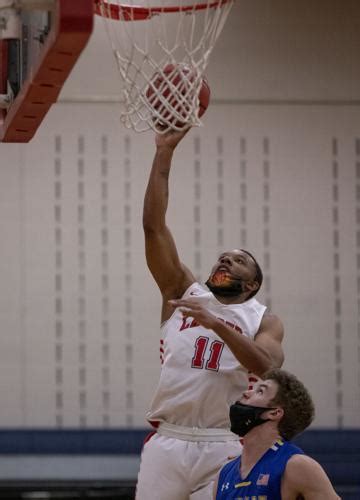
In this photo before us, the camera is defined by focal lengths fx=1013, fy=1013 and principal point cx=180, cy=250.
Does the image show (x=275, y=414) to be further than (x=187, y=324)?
No

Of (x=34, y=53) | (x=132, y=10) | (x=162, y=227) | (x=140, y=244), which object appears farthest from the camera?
(x=140, y=244)

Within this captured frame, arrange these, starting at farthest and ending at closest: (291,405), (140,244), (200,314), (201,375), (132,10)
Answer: (140,244)
(201,375)
(132,10)
(200,314)
(291,405)

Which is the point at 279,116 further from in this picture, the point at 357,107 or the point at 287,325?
the point at 287,325

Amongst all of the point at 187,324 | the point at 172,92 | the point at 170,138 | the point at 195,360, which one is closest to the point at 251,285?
the point at 187,324

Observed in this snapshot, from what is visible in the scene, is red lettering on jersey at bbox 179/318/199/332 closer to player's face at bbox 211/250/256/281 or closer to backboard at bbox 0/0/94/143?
player's face at bbox 211/250/256/281

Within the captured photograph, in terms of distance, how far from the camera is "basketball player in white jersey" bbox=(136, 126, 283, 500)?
4.63 meters

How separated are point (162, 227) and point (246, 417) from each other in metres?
1.18

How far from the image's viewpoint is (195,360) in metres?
4.79

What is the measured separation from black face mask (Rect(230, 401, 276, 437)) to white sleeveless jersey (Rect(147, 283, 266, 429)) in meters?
0.61

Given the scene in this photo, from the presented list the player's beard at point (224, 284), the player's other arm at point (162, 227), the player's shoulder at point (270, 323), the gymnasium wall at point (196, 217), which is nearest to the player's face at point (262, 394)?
the player's shoulder at point (270, 323)

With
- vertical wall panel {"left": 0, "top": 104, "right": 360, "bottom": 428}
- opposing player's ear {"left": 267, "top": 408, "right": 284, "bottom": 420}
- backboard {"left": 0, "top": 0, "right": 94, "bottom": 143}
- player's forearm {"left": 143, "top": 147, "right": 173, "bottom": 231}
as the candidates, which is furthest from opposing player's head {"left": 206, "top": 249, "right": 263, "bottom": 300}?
vertical wall panel {"left": 0, "top": 104, "right": 360, "bottom": 428}

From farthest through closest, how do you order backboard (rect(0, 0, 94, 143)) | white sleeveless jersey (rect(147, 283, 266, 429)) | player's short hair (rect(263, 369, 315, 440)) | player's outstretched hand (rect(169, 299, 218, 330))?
white sleeveless jersey (rect(147, 283, 266, 429)) → player's outstretched hand (rect(169, 299, 218, 330)) → player's short hair (rect(263, 369, 315, 440)) → backboard (rect(0, 0, 94, 143))

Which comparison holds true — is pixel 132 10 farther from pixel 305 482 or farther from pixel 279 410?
pixel 305 482

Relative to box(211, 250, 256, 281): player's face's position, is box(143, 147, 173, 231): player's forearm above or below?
above
